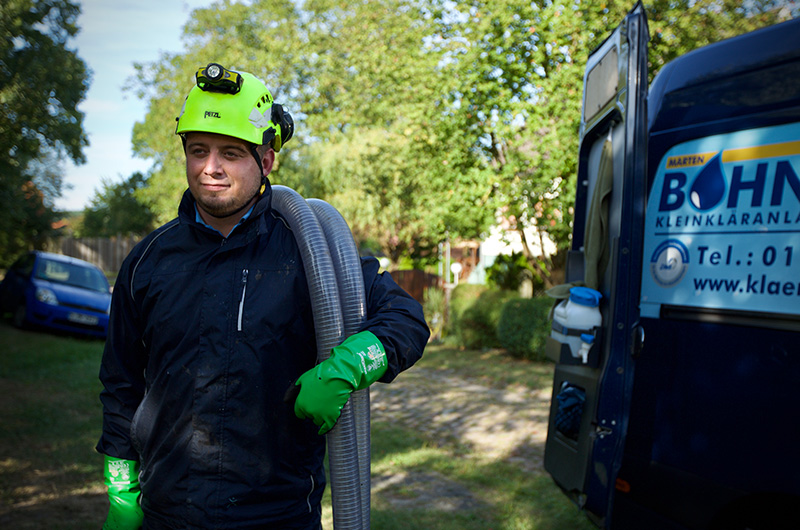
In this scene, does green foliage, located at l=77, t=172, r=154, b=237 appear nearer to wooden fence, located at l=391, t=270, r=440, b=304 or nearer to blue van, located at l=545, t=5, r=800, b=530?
wooden fence, located at l=391, t=270, r=440, b=304

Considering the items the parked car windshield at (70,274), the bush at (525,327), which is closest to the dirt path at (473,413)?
the bush at (525,327)

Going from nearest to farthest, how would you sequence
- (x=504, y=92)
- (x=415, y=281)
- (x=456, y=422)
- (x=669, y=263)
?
(x=669, y=263)
(x=456, y=422)
(x=504, y=92)
(x=415, y=281)

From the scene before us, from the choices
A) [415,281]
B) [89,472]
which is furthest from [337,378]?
[415,281]

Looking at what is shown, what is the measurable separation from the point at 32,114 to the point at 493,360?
856 cm

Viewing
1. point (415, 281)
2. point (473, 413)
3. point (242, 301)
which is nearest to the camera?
point (242, 301)

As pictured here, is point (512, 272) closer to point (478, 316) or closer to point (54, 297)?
point (478, 316)

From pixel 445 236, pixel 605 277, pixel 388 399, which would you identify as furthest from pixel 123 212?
pixel 605 277

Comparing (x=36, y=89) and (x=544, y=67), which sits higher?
(x=544, y=67)

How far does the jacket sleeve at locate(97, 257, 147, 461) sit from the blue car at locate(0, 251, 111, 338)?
1071 cm

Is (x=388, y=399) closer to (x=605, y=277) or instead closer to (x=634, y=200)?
(x=605, y=277)

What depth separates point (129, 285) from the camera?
87.7 inches

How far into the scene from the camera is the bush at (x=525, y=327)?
11.6 meters

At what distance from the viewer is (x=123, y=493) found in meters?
2.27

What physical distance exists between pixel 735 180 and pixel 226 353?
8.11 feet
